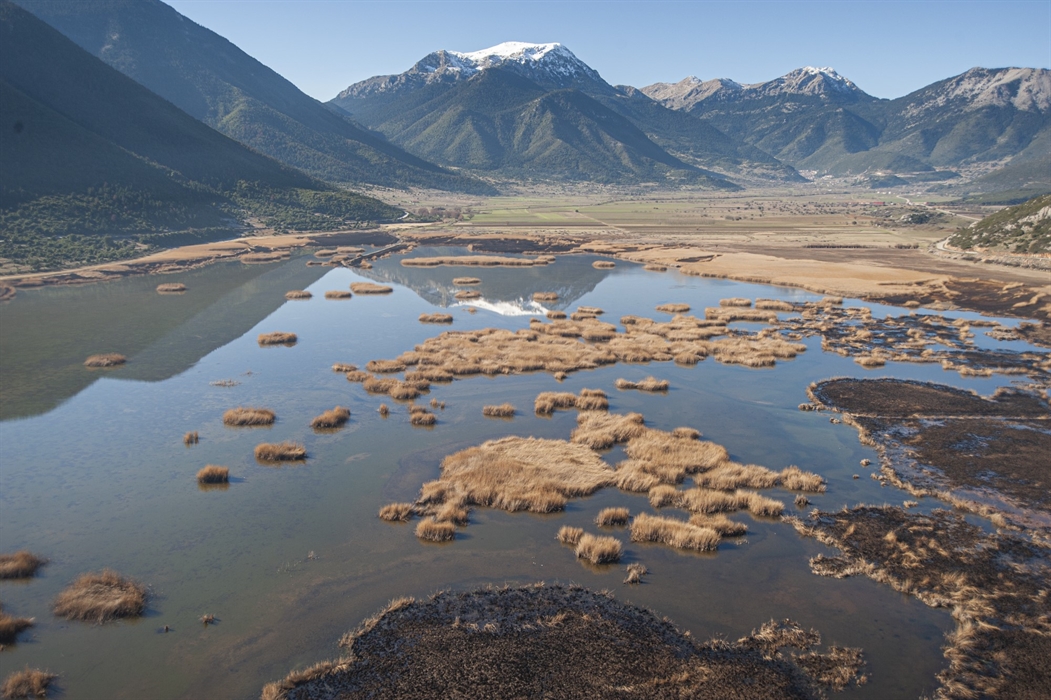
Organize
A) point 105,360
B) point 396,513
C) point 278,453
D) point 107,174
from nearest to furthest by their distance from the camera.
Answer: point 396,513, point 278,453, point 105,360, point 107,174

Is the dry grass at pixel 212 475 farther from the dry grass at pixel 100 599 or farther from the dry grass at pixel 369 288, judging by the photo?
the dry grass at pixel 369 288

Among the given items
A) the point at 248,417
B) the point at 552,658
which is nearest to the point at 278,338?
the point at 248,417

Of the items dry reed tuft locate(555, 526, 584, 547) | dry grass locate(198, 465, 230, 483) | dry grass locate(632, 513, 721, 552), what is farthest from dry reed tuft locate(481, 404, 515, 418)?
dry grass locate(198, 465, 230, 483)

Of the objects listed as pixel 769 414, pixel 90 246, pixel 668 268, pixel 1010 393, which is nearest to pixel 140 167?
pixel 90 246

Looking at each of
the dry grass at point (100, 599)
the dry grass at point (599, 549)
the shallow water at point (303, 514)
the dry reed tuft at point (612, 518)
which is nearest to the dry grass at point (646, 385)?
the shallow water at point (303, 514)

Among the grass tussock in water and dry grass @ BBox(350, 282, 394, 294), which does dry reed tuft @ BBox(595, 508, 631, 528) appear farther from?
dry grass @ BBox(350, 282, 394, 294)

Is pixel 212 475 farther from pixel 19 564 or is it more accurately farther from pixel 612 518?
pixel 612 518

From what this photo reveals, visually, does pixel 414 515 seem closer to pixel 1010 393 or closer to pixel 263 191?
pixel 1010 393
